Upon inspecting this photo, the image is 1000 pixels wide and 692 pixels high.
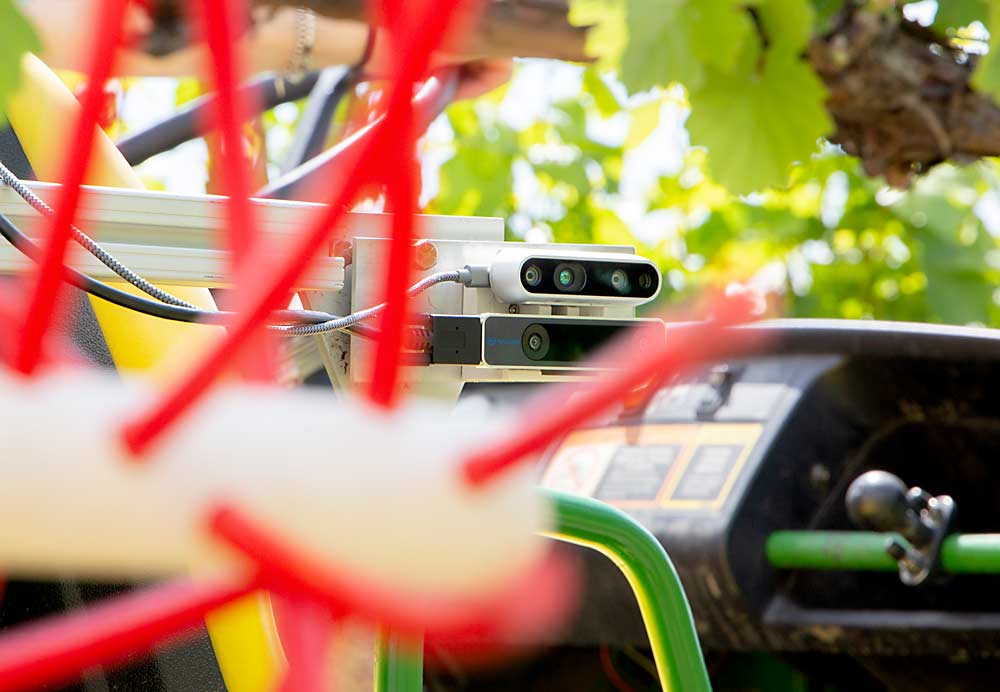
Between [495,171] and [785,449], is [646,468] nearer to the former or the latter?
[785,449]

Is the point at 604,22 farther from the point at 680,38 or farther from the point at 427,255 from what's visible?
the point at 427,255

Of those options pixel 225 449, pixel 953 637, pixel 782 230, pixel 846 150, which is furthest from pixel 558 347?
pixel 782 230

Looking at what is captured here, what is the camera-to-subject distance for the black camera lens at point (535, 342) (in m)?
0.96

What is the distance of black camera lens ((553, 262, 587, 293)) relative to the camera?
108cm

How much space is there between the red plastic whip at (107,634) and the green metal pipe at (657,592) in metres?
0.84

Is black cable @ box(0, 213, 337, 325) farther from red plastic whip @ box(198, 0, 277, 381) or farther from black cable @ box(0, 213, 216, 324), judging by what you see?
red plastic whip @ box(198, 0, 277, 381)

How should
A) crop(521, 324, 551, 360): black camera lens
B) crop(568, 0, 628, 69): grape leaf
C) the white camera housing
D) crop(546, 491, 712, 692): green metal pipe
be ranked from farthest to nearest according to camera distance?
crop(568, 0, 628, 69): grape leaf, crop(546, 491, 712, 692): green metal pipe, the white camera housing, crop(521, 324, 551, 360): black camera lens

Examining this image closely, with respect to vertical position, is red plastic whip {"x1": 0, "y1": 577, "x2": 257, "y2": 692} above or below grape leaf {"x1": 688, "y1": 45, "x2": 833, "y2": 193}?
above

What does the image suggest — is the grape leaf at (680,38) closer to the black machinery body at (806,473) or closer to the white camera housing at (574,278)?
the white camera housing at (574,278)

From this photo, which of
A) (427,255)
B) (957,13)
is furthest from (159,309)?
(957,13)

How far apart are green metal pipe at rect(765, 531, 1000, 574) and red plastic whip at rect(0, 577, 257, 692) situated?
5.56 feet

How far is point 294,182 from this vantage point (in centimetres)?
164

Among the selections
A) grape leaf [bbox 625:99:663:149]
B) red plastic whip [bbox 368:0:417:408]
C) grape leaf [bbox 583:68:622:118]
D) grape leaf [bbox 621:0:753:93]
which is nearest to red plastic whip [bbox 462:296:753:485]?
red plastic whip [bbox 368:0:417:408]

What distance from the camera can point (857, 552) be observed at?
1928 millimetres
